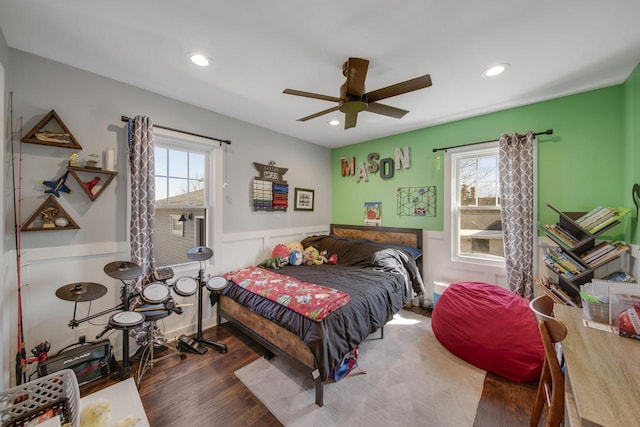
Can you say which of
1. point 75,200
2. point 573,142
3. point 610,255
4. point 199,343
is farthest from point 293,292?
point 573,142

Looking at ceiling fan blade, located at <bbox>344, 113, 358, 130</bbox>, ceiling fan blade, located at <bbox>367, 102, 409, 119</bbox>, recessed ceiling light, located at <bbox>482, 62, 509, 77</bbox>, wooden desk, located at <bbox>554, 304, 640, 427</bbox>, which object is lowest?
wooden desk, located at <bbox>554, 304, 640, 427</bbox>

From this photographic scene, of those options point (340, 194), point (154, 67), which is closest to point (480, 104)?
point (340, 194)

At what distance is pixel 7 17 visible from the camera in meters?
1.45

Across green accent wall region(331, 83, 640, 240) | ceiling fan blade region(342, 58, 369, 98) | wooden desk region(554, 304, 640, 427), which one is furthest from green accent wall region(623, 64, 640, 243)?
ceiling fan blade region(342, 58, 369, 98)

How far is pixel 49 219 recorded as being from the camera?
1.82 m

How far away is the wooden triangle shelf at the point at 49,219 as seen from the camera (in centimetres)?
175

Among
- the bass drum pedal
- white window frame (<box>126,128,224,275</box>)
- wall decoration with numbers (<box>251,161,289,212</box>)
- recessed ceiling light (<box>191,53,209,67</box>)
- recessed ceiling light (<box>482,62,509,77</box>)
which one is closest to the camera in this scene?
recessed ceiling light (<box>191,53,209,67</box>)

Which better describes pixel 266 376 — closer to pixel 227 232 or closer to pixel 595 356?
pixel 227 232

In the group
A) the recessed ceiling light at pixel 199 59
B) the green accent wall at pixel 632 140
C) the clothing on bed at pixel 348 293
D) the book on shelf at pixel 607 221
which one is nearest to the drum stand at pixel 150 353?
the clothing on bed at pixel 348 293

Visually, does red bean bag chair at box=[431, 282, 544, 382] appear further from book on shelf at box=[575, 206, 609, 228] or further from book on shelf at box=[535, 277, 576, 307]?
book on shelf at box=[575, 206, 609, 228]

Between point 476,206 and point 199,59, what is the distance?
3358mm

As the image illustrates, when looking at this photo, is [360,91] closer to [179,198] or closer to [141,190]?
[141,190]

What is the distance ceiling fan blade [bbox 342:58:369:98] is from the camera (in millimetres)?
1573

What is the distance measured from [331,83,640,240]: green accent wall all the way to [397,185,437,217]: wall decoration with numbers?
8cm
